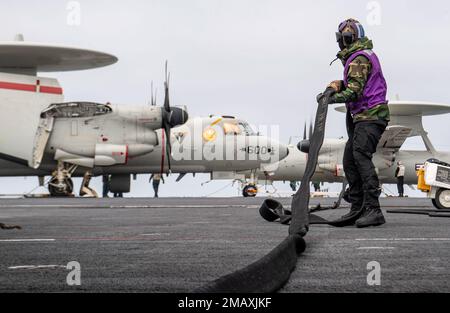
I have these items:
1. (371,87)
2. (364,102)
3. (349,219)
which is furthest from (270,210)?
(371,87)

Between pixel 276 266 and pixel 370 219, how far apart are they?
5.05 meters

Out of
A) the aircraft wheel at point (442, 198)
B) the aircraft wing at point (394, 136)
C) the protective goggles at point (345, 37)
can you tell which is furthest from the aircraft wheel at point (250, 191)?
the protective goggles at point (345, 37)

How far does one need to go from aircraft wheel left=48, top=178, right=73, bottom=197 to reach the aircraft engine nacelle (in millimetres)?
971

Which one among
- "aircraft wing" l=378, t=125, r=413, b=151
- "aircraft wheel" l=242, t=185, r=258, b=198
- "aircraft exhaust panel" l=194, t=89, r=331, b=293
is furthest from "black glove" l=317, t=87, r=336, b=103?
"aircraft wheel" l=242, t=185, r=258, b=198

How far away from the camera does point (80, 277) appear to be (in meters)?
3.88

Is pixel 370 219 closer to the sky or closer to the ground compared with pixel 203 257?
closer to the ground

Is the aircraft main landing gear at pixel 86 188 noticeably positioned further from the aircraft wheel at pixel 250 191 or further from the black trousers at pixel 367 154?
the black trousers at pixel 367 154

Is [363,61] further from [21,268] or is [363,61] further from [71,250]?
[21,268]

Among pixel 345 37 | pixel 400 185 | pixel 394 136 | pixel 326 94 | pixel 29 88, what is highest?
pixel 345 37

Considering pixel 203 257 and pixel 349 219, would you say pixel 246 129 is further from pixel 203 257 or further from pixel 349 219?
pixel 203 257

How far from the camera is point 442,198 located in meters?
13.2

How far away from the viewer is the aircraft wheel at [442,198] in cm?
1315

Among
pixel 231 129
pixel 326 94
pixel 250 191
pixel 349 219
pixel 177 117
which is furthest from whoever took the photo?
pixel 250 191

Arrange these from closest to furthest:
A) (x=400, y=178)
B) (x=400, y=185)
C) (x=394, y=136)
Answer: (x=394, y=136) → (x=400, y=185) → (x=400, y=178)
